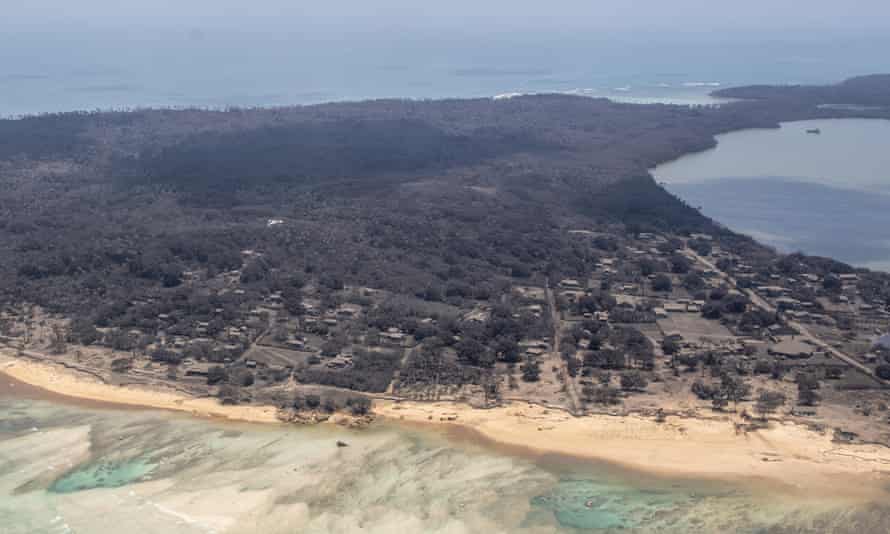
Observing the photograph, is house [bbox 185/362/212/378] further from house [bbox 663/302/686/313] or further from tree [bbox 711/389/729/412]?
house [bbox 663/302/686/313]

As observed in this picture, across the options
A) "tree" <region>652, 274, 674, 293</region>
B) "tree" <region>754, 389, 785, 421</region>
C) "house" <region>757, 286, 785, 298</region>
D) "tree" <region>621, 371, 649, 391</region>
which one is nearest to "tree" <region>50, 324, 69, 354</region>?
"tree" <region>621, 371, 649, 391</region>

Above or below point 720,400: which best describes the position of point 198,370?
above

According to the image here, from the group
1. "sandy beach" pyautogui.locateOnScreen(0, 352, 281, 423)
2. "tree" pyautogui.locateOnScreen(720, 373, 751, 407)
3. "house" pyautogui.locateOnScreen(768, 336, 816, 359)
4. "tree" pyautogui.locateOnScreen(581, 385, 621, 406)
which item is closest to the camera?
"sandy beach" pyautogui.locateOnScreen(0, 352, 281, 423)

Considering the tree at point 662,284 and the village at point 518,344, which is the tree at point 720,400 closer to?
the village at point 518,344

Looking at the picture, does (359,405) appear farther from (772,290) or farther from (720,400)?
(772,290)

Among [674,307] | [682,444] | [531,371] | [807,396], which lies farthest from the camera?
[674,307]

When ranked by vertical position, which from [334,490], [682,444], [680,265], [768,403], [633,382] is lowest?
[334,490]

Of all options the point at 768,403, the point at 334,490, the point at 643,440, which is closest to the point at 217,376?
the point at 334,490
